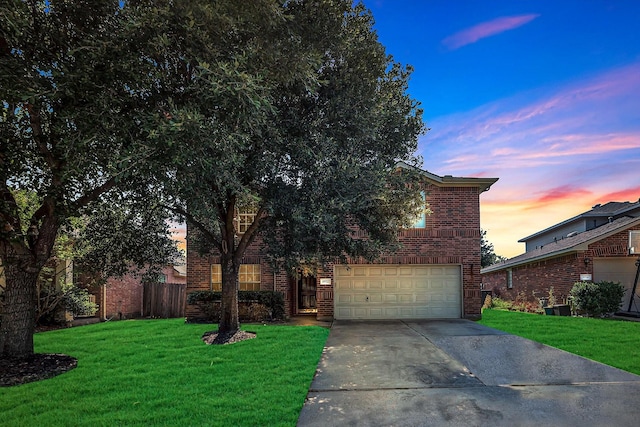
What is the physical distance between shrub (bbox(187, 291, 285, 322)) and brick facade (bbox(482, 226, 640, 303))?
12755mm

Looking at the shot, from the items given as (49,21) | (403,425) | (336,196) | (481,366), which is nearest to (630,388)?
(481,366)

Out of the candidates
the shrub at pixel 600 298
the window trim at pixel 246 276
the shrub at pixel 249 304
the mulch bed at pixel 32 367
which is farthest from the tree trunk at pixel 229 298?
the shrub at pixel 600 298

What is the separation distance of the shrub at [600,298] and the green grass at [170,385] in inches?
467

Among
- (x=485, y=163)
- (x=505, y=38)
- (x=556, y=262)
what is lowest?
(x=556, y=262)

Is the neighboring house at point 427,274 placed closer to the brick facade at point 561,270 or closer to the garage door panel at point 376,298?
the garage door panel at point 376,298

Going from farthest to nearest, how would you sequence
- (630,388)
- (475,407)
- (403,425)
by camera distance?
(630,388), (475,407), (403,425)

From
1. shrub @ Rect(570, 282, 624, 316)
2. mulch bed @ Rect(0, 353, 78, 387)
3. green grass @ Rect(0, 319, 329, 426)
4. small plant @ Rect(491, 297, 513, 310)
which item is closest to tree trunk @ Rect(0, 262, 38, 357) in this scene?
mulch bed @ Rect(0, 353, 78, 387)

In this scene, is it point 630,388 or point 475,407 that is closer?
point 475,407

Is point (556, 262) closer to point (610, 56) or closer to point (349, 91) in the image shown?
point (610, 56)

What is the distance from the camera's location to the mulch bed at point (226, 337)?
1028 cm

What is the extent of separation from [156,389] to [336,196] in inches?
196

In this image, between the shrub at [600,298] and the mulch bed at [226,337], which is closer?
the mulch bed at [226,337]

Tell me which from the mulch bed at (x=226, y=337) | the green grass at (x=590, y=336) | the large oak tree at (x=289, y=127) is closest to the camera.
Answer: the large oak tree at (x=289, y=127)

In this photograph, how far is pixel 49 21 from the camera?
22.4 feet
